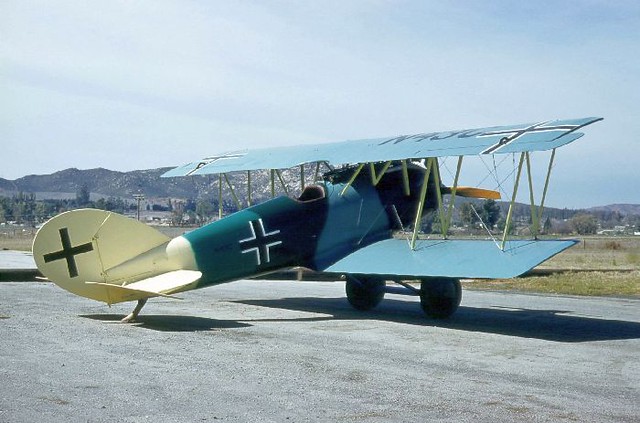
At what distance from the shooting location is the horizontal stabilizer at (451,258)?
1323cm

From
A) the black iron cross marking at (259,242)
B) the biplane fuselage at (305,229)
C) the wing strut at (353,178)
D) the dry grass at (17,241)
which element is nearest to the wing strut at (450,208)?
the biplane fuselage at (305,229)

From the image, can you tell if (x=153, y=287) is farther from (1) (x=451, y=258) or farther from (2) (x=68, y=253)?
(1) (x=451, y=258)

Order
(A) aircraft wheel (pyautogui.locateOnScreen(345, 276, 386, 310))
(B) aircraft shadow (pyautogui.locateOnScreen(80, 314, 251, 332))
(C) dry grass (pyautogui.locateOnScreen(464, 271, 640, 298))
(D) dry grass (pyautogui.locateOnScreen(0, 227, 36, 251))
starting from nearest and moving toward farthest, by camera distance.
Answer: (B) aircraft shadow (pyautogui.locateOnScreen(80, 314, 251, 332))
(A) aircraft wheel (pyautogui.locateOnScreen(345, 276, 386, 310))
(C) dry grass (pyautogui.locateOnScreen(464, 271, 640, 298))
(D) dry grass (pyautogui.locateOnScreen(0, 227, 36, 251))

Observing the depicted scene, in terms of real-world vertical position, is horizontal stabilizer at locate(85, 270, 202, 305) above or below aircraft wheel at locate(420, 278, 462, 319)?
above

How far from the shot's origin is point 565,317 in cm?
1636

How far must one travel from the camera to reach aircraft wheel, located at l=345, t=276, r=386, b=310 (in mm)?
16906

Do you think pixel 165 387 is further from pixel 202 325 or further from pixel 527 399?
pixel 202 325

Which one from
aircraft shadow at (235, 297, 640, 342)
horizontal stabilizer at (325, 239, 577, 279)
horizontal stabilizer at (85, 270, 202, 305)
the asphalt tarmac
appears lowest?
aircraft shadow at (235, 297, 640, 342)

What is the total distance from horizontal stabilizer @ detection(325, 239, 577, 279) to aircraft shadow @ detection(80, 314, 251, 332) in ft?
9.57

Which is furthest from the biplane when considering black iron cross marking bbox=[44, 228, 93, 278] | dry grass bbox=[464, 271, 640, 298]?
dry grass bbox=[464, 271, 640, 298]

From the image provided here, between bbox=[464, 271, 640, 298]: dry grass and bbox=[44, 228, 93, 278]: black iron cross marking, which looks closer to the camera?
bbox=[44, 228, 93, 278]: black iron cross marking

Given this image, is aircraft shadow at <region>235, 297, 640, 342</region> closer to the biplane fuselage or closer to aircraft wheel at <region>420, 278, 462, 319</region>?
aircraft wheel at <region>420, 278, 462, 319</region>

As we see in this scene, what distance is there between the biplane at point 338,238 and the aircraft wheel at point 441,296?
20 mm

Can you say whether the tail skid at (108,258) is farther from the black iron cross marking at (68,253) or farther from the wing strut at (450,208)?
the wing strut at (450,208)
